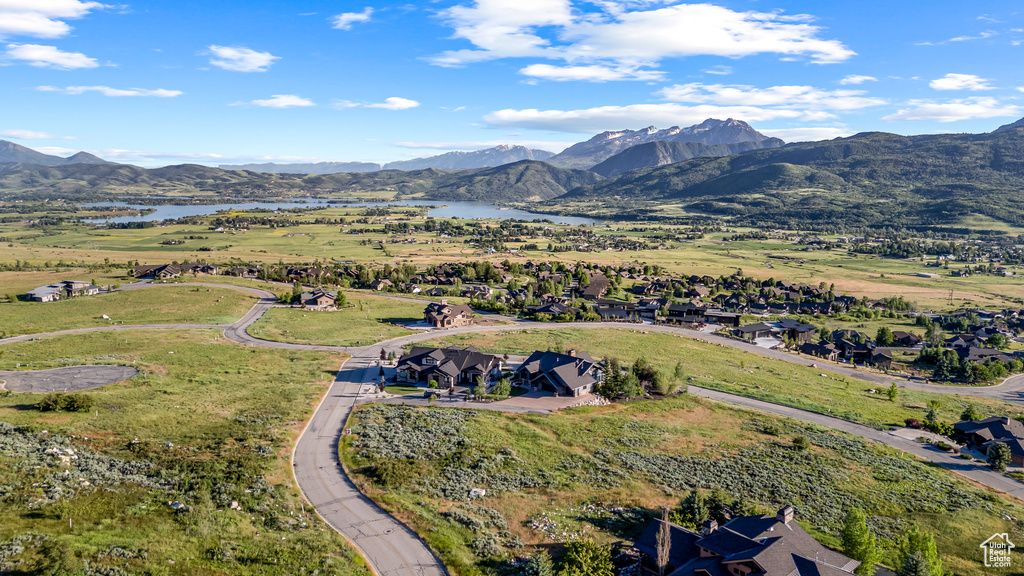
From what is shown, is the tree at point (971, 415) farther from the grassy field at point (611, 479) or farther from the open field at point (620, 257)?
the open field at point (620, 257)

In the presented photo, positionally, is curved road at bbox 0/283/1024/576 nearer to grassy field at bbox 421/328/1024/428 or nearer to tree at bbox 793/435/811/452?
grassy field at bbox 421/328/1024/428

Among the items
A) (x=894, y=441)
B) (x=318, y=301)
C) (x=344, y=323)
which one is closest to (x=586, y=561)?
(x=894, y=441)

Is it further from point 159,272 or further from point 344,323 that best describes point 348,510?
point 159,272

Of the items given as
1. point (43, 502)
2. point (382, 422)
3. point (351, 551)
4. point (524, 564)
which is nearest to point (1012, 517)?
point (524, 564)

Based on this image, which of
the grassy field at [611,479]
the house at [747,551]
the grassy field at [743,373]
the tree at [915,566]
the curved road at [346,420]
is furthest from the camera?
the grassy field at [743,373]

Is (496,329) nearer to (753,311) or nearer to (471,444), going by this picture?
(471,444)

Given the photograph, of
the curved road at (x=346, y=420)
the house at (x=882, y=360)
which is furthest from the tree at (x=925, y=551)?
the house at (x=882, y=360)

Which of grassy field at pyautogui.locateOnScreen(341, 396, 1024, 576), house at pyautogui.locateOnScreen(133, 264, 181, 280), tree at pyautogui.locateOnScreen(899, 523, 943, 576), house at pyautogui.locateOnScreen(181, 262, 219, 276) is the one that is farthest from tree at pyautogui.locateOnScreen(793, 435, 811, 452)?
house at pyautogui.locateOnScreen(181, 262, 219, 276)
